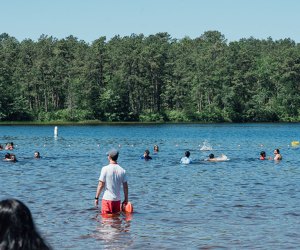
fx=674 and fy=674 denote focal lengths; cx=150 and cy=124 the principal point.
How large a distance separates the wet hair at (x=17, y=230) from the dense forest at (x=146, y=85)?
134m

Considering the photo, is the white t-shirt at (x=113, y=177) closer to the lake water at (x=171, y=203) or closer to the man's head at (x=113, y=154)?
the man's head at (x=113, y=154)

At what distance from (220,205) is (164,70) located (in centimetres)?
13214

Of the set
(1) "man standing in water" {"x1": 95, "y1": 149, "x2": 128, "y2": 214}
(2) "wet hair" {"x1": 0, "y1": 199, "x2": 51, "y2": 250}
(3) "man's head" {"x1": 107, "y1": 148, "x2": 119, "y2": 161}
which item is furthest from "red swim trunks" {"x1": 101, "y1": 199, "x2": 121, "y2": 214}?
(2) "wet hair" {"x1": 0, "y1": 199, "x2": 51, "y2": 250}

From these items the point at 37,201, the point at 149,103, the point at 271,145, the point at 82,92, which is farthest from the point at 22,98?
the point at 37,201

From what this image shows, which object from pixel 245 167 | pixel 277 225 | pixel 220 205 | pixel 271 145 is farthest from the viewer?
pixel 271 145

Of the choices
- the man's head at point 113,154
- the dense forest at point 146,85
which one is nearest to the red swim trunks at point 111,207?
the man's head at point 113,154

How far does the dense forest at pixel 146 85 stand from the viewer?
141500 millimetres

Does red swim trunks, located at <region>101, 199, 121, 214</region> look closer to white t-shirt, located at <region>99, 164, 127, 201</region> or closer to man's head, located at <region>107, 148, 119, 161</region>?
white t-shirt, located at <region>99, 164, 127, 201</region>

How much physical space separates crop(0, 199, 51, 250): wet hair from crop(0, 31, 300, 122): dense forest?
13420 centimetres

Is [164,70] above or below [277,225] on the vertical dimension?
above

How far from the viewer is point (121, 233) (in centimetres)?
1728

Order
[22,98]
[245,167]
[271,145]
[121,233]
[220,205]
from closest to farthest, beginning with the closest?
[121,233] < [220,205] < [245,167] < [271,145] < [22,98]

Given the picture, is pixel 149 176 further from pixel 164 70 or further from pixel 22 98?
pixel 164 70

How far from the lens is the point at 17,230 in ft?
12.2
